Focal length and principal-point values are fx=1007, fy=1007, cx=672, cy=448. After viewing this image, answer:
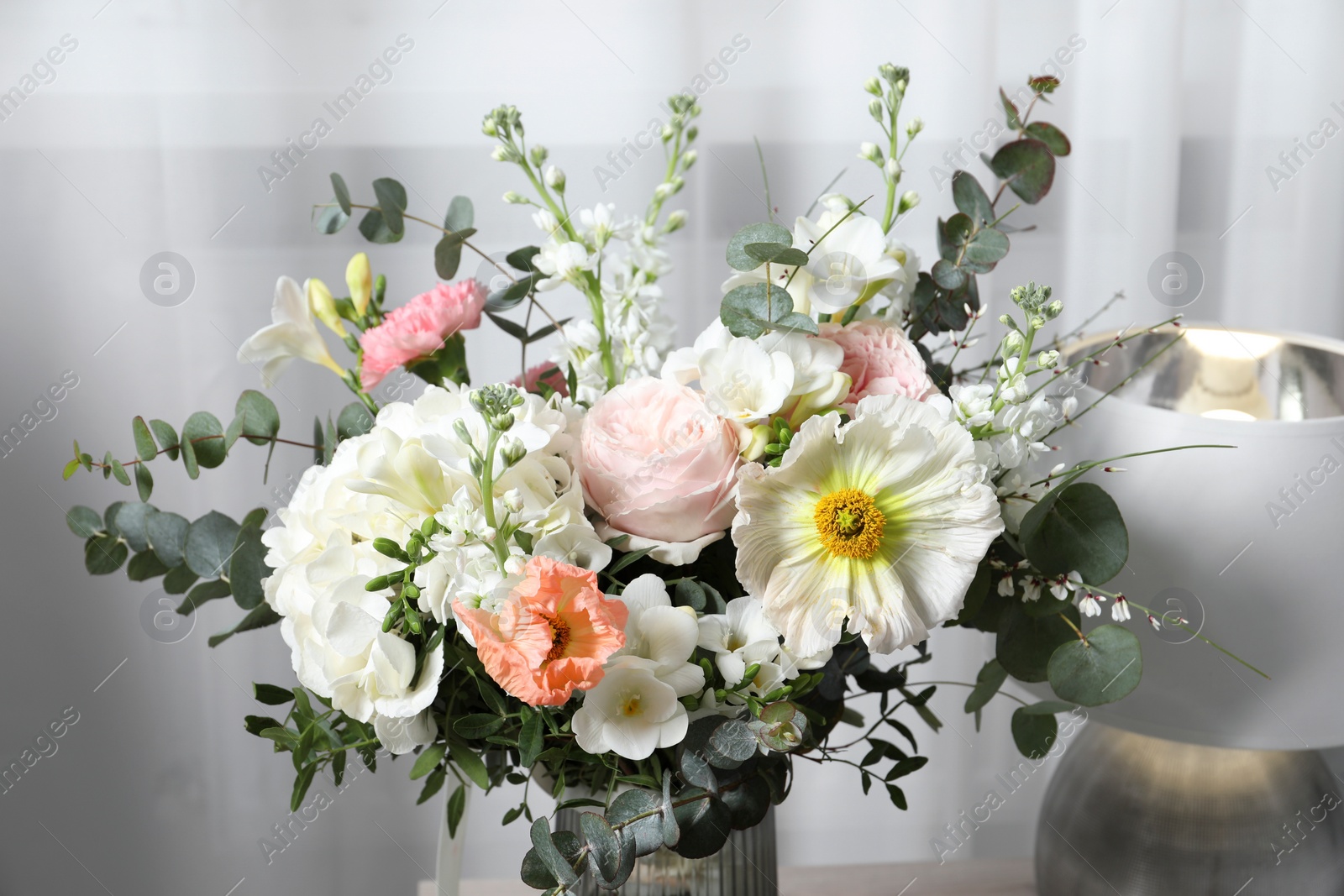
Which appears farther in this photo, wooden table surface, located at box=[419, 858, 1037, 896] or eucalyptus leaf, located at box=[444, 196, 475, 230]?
wooden table surface, located at box=[419, 858, 1037, 896]

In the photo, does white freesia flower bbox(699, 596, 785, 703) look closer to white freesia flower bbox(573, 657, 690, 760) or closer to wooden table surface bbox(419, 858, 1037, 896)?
white freesia flower bbox(573, 657, 690, 760)

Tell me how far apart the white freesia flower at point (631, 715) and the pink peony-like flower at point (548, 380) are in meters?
0.22

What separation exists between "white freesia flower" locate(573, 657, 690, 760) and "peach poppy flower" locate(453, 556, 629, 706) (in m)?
0.04

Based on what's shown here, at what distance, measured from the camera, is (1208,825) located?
70 cm

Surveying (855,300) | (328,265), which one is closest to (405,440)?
(855,300)

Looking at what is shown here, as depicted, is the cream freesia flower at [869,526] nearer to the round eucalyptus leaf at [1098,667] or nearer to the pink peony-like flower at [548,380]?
the round eucalyptus leaf at [1098,667]

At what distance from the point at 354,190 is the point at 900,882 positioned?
2.74ft

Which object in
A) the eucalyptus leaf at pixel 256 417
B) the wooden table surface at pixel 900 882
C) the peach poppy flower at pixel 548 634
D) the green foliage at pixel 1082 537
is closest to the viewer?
the peach poppy flower at pixel 548 634

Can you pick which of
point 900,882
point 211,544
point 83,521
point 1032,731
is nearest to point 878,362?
point 1032,731

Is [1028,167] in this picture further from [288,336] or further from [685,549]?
[288,336]

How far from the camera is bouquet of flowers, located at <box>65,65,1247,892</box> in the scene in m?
0.44

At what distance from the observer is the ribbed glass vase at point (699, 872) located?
0.59 m

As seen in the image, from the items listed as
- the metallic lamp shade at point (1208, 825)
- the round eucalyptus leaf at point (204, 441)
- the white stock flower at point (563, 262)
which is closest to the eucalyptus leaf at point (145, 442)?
the round eucalyptus leaf at point (204, 441)

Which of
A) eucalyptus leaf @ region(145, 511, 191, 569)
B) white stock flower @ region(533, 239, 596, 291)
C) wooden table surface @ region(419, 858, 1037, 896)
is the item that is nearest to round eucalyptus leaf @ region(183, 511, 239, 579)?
eucalyptus leaf @ region(145, 511, 191, 569)
